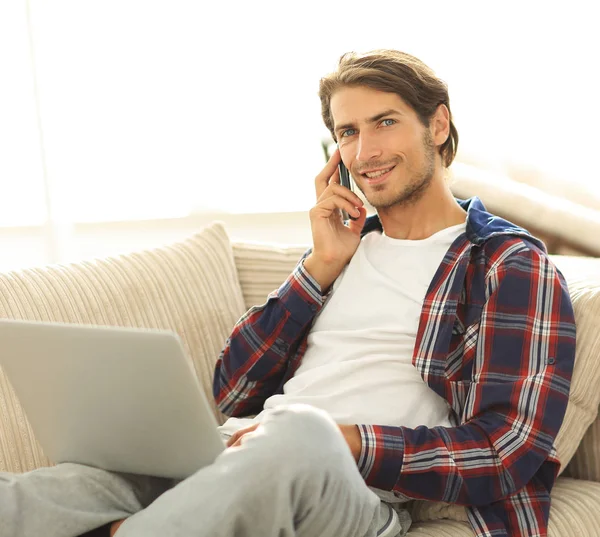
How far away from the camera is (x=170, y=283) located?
1.96 metres

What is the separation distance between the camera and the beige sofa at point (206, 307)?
153 centimetres

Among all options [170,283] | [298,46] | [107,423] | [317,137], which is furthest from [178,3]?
[107,423]

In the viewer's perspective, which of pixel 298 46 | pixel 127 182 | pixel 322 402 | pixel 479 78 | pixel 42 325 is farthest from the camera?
pixel 127 182

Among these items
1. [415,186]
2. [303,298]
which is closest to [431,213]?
[415,186]

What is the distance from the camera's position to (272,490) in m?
1.13

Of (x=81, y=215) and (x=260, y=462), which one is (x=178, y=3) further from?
(x=260, y=462)

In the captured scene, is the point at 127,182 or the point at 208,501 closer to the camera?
the point at 208,501

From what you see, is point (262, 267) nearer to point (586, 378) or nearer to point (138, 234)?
point (586, 378)

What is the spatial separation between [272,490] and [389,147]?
2.69 feet

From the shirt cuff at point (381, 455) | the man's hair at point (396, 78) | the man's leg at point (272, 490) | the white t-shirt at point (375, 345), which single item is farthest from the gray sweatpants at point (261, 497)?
the man's hair at point (396, 78)

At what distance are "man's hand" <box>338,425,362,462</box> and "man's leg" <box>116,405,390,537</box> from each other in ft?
0.78

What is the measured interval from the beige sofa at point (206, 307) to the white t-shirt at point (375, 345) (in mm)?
176

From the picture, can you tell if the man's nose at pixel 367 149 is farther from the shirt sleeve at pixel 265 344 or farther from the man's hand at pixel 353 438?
the man's hand at pixel 353 438

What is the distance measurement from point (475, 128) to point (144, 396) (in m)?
1.88
